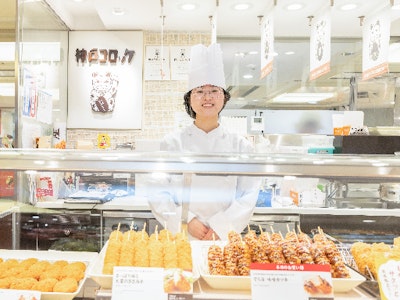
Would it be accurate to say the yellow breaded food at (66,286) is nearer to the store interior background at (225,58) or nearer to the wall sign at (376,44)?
the store interior background at (225,58)

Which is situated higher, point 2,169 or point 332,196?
point 2,169

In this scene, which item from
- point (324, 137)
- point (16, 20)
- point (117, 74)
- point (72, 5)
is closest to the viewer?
point (16, 20)

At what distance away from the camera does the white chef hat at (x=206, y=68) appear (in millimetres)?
2904

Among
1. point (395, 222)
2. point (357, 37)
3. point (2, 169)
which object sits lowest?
point (395, 222)

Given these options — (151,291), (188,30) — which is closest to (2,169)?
(151,291)

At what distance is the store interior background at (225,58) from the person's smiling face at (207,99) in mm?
2205

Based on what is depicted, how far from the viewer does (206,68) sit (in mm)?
2916

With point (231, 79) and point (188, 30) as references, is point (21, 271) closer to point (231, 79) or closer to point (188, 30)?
point (188, 30)

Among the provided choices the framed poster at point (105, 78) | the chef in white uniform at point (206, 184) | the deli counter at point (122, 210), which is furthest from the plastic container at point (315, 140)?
the framed poster at point (105, 78)

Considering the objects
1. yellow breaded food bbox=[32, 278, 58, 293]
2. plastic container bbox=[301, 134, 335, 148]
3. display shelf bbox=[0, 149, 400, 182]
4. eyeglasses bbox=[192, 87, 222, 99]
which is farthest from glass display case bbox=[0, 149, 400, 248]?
plastic container bbox=[301, 134, 335, 148]

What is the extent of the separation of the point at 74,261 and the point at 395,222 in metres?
3.30

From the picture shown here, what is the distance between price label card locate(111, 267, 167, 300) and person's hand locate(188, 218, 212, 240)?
3.23 ft

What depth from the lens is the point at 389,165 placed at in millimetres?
1453

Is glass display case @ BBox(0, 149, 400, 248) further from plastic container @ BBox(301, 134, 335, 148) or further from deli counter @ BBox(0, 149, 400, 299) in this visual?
plastic container @ BBox(301, 134, 335, 148)
